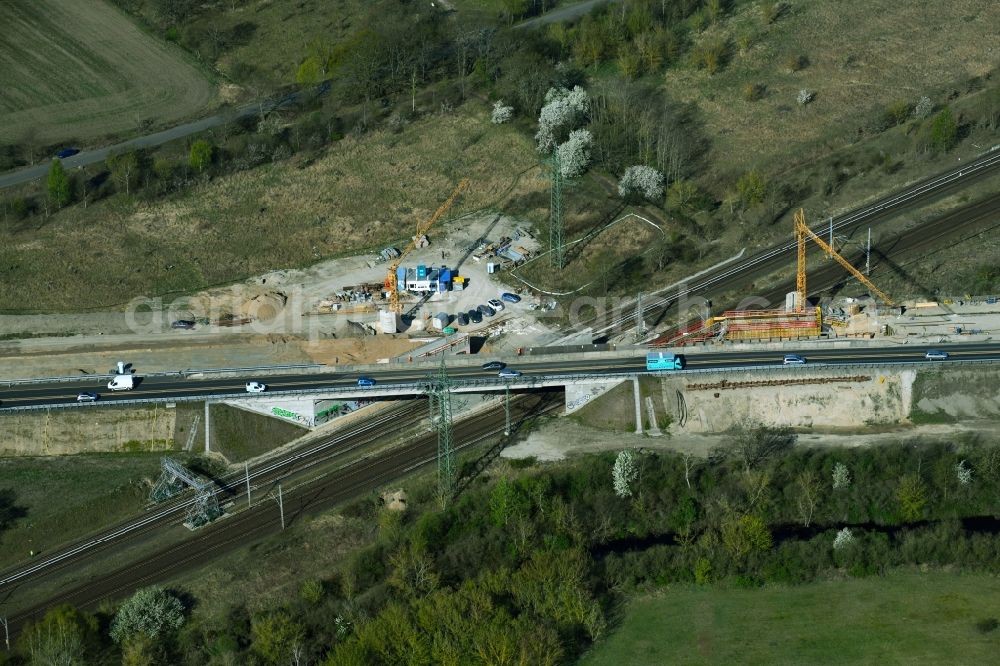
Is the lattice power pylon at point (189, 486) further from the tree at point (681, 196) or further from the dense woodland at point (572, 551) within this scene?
the tree at point (681, 196)

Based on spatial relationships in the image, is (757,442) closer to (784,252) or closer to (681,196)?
(784,252)

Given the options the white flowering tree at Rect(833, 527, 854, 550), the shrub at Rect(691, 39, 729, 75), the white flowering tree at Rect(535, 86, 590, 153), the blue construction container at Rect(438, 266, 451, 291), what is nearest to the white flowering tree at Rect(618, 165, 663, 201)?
the white flowering tree at Rect(535, 86, 590, 153)

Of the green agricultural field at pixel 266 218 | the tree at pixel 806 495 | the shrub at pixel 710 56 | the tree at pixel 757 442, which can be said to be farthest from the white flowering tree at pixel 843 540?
the shrub at pixel 710 56

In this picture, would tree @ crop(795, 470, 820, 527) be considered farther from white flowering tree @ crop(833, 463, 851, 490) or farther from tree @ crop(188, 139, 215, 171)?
tree @ crop(188, 139, 215, 171)

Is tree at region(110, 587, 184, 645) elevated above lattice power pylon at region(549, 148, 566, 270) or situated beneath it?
situated beneath

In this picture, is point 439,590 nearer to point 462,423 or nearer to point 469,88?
point 462,423

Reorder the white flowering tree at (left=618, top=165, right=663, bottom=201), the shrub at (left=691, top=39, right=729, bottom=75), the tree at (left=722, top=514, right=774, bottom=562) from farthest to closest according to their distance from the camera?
the shrub at (left=691, top=39, right=729, bottom=75), the white flowering tree at (left=618, top=165, right=663, bottom=201), the tree at (left=722, top=514, right=774, bottom=562)

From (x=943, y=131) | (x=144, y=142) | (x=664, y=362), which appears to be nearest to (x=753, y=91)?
(x=943, y=131)
